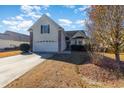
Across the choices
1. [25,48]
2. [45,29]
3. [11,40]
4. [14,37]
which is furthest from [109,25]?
[14,37]

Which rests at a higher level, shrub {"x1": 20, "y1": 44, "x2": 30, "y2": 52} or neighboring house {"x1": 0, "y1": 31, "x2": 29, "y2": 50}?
neighboring house {"x1": 0, "y1": 31, "x2": 29, "y2": 50}

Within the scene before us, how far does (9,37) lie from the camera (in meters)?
34.1

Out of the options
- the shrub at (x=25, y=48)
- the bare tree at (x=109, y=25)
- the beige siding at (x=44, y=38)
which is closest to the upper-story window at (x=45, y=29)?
the beige siding at (x=44, y=38)

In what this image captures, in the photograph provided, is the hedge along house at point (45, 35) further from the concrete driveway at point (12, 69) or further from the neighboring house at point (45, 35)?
the concrete driveway at point (12, 69)

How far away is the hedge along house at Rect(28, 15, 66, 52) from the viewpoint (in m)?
24.6

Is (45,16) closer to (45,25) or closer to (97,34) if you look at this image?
(45,25)

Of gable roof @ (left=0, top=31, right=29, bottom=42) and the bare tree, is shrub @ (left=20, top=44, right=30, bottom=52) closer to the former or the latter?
gable roof @ (left=0, top=31, right=29, bottom=42)

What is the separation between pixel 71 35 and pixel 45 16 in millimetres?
9868

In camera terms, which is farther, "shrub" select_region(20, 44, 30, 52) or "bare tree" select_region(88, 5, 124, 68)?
"shrub" select_region(20, 44, 30, 52)

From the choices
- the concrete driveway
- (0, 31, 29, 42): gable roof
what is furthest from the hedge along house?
the concrete driveway

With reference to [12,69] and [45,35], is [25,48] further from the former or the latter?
[12,69]

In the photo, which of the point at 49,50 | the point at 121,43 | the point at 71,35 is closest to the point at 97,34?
the point at 121,43

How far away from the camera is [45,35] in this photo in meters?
25.3
